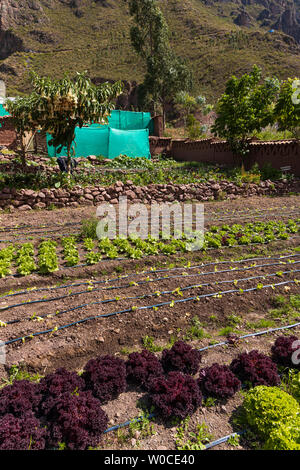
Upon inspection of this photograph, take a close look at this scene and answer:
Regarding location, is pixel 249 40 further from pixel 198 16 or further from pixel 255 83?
pixel 255 83

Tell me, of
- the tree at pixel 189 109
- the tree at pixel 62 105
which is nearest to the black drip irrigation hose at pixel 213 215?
the tree at pixel 62 105

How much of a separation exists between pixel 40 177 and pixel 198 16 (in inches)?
→ 2564

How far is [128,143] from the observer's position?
16.5 metres

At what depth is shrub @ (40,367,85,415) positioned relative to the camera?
3051mm

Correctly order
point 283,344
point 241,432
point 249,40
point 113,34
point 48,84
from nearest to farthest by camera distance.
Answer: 1. point 241,432
2. point 283,344
3. point 48,84
4. point 249,40
5. point 113,34

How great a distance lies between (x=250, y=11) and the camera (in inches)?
3831

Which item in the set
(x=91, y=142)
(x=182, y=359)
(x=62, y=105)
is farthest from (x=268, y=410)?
(x=91, y=142)

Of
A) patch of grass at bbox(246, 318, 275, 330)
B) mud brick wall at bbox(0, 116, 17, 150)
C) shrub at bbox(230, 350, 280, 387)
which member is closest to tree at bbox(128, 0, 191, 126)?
mud brick wall at bbox(0, 116, 17, 150)

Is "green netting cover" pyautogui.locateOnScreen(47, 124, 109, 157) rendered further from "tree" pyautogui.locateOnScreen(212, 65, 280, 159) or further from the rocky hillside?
the rocky hillside

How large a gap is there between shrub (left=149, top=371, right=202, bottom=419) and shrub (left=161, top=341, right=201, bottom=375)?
24 centimetres

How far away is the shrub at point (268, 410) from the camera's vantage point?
279 cm

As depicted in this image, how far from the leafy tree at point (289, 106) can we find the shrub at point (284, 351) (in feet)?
40.1

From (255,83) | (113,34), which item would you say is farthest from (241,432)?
(113,34)

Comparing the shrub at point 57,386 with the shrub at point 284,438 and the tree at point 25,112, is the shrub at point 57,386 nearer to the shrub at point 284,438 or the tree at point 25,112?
the shrub at point 284,438
